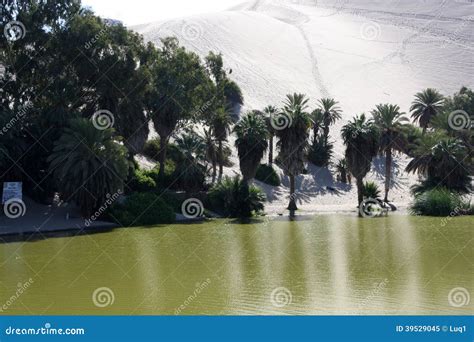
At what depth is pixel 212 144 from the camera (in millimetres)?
52750

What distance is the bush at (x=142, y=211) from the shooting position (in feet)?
131

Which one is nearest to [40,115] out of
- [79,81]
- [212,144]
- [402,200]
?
[79,81]

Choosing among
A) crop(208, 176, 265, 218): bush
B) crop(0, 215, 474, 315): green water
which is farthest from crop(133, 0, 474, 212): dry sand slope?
crop(0, 215, 474, 315): green water

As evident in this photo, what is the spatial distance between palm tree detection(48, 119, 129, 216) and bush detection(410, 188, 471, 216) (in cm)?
2153

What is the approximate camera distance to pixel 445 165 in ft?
161

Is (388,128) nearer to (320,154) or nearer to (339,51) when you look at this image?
(320,154)

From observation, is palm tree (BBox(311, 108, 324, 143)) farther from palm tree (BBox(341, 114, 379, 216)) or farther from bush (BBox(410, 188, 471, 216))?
bush (BBox(410, 188, 471, 216))

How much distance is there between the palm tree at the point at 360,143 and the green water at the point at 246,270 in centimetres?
1322

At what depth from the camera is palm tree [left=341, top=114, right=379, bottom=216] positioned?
50.1 metres

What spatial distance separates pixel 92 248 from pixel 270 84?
71.9 metres

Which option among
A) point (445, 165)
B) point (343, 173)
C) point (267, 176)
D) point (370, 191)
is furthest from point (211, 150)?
point (445, 165)

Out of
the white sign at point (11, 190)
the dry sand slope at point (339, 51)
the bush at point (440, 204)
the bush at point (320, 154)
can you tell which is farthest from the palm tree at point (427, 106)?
the white sign at point (11, 190)

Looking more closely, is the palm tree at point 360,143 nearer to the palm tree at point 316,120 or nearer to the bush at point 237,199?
the bush at point 237,199

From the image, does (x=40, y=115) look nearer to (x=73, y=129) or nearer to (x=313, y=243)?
(x=73, y=129)
